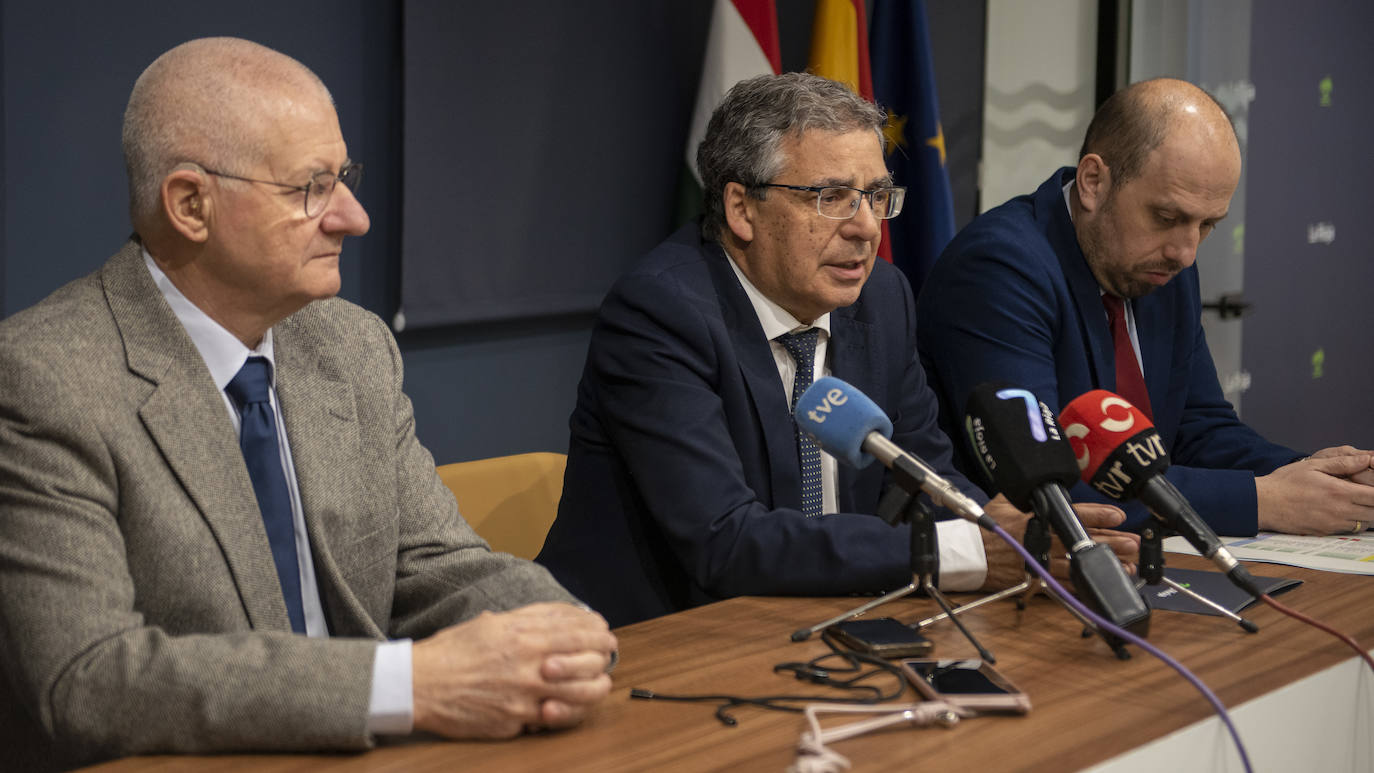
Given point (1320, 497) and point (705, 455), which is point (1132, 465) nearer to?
point (705, 455)

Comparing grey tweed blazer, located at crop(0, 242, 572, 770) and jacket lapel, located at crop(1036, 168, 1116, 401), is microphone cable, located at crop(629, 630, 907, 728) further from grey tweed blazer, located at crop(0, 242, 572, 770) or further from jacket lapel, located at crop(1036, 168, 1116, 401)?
jacket lapel, located at crop(1036, 168, 1116, 401)

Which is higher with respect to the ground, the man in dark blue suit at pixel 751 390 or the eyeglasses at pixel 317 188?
the eyeglasses at pixel 317 188

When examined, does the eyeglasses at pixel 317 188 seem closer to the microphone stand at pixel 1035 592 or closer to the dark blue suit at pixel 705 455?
the dark blue suit at pixel 705 455

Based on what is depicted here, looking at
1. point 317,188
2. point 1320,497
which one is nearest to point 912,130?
point 1320,497

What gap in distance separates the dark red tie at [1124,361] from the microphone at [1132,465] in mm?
999

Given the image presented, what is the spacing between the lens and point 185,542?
1526 mm

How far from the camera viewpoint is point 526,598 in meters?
1.71

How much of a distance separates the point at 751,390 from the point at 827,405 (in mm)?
547

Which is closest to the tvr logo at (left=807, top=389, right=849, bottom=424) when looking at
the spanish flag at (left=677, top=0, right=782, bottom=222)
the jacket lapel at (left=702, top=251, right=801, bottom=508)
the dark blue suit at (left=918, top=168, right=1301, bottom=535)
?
the jacket lapel at (left=702, top=251, right=801, bottom=508)

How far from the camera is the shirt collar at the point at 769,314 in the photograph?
7.64 feet

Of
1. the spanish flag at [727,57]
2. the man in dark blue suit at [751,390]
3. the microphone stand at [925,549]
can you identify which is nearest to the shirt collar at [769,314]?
the man in dark blue suit at [751,390]

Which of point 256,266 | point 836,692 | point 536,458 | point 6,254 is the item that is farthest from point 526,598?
point 6,254

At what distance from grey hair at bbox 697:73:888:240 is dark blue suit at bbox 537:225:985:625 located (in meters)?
0.15

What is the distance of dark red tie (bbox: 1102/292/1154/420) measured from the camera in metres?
2.76
